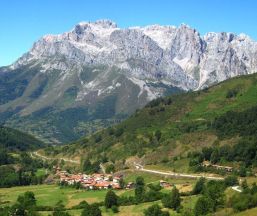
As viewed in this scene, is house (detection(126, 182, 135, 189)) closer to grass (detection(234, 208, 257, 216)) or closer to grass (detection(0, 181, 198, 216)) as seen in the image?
grass (detection(0, 181, 198, 216))

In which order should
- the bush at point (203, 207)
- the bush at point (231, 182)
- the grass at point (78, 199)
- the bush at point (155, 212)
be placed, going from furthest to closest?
the bush at point (231, 182) → the grass at point (78, 199) → the bush at point (155, 212) → the bush at point (203, 207)

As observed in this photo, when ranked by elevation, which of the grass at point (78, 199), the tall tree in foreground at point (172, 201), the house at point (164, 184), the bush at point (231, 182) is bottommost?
the grass at point (78, 199)

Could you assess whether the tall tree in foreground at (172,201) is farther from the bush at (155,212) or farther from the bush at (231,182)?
the bush at (231,182)

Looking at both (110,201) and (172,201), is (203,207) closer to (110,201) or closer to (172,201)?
(172,201)

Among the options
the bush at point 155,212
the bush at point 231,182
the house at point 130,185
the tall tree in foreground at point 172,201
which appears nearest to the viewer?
the bush at point 155,212

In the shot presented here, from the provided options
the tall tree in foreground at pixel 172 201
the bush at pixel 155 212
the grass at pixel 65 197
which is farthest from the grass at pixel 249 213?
the grass at pixel 65 197

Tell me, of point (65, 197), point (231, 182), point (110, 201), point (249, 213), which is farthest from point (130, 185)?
point (249, 213)

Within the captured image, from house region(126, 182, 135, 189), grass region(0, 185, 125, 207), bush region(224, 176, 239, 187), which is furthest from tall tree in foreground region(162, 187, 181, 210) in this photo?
house region(126, 182, 135, 189)

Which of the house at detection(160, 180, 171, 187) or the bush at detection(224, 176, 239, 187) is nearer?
the bush at detection(224, 176, 239, 187)

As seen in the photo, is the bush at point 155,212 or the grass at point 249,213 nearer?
the grass at point 249,213

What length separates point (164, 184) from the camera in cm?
18562

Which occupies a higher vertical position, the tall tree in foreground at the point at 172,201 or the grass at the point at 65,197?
the tall tree in foreground at the point at 172,201

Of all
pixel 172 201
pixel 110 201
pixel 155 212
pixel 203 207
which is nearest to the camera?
pixel 203 207

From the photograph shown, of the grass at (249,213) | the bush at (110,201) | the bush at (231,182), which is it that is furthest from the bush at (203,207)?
the bush at (110,201)
